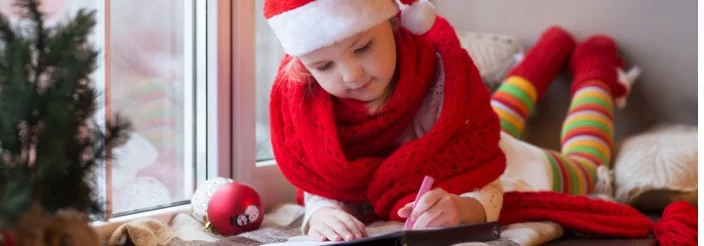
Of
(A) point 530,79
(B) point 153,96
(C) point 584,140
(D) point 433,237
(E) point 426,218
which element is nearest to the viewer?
(D) point 433,237

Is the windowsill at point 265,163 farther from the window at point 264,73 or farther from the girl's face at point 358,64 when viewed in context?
the girl's face at point 358,64

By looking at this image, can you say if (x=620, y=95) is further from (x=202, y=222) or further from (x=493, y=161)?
(x=202, y=222)

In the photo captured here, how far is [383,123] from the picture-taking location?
110 cm

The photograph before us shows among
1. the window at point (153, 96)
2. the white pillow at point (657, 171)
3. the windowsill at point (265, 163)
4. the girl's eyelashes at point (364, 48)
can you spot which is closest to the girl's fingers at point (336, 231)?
the girl's eyelashes at point (364, 48)

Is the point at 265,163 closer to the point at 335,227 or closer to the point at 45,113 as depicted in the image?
the point at 335,227

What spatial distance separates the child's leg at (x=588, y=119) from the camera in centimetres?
146

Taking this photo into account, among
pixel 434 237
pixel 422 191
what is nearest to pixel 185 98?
pixel 422 191

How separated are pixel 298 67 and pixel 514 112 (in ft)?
2.30

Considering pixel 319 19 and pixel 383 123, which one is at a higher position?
pixel 319 19

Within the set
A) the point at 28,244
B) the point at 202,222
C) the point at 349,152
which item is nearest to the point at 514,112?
the point at 349,152

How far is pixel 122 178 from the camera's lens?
1159mm

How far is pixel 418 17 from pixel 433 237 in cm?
37

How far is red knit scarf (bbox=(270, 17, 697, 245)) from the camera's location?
1.08 m

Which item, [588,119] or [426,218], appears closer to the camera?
[426,218]
